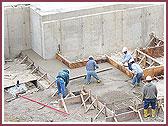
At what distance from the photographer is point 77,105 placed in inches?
672

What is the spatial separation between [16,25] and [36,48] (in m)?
1.44

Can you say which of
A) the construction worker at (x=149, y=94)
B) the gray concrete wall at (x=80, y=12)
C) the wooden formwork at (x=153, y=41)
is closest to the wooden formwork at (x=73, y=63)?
the gray concrete wall at (x=80, y=12)

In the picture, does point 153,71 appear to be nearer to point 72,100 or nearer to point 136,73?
point 136,73

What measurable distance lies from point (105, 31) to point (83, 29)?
3.92ft

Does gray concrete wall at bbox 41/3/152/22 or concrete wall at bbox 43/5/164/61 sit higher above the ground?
gray concrete wall at bbox 41/3/152/22

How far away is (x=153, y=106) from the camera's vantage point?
1600cm

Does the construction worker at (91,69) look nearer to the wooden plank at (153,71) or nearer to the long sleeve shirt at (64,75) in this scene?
the long sleeve shirt at (64,75)

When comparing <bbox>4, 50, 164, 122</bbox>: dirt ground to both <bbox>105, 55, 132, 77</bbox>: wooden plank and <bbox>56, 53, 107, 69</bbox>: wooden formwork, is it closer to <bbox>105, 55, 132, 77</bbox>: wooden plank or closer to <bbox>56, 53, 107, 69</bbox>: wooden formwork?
<bbox>105, 55, 132, 77</bbox>: wooden plank

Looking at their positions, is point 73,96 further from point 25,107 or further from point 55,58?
point 55,58

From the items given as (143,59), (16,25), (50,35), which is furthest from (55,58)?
(143,59)

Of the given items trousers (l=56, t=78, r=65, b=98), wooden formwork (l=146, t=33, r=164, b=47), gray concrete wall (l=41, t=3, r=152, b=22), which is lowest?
trousers (l=56, t=78, r=65, b=98)

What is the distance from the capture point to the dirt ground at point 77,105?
16.2m

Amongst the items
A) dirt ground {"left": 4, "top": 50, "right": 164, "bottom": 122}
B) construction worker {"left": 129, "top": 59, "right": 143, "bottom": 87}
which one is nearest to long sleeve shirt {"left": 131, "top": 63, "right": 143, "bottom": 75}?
construction worker {"left": 129, "top": 59, "right": 143, "bottom": 87}

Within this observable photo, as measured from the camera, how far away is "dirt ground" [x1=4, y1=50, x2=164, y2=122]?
16172mm
